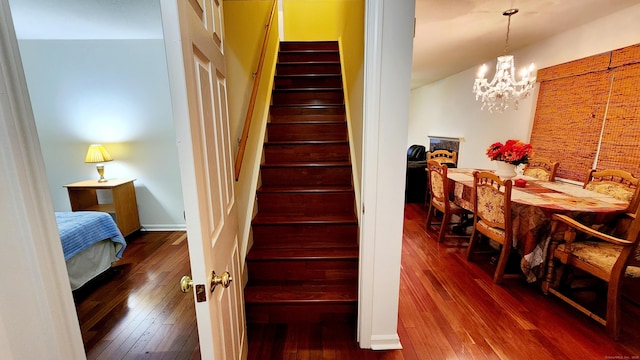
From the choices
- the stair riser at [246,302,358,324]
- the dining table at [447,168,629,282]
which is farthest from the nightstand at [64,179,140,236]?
the dining table at [447,168,629,282]

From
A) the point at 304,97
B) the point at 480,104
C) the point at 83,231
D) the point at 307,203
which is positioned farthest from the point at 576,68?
the point at 83,231

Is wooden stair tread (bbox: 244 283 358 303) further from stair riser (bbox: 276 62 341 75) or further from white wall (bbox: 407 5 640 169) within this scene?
white wall (bbox: 407 5 640 169)

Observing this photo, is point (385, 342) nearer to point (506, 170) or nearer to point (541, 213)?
point (541, 213)

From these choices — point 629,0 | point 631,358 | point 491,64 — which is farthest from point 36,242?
point 491,64

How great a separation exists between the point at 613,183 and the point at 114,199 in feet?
17.1

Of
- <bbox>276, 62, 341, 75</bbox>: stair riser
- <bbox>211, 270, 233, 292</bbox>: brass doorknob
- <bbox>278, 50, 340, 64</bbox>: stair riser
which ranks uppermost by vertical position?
<bbox>278, 50, 340, 64</bbox>: stair riser

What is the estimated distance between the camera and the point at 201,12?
88 centimetres

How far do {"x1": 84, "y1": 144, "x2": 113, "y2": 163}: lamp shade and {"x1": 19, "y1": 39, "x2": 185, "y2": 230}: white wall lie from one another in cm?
16

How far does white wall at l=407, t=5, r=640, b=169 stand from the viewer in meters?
2.65

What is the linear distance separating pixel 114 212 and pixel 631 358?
4.60m

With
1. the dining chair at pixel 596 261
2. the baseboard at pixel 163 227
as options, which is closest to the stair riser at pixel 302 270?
the dining chair at pixel 596 261

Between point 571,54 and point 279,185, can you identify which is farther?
point 571,54

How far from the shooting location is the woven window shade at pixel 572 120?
280cm

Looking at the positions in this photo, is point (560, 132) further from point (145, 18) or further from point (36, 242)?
point (145, 18)
